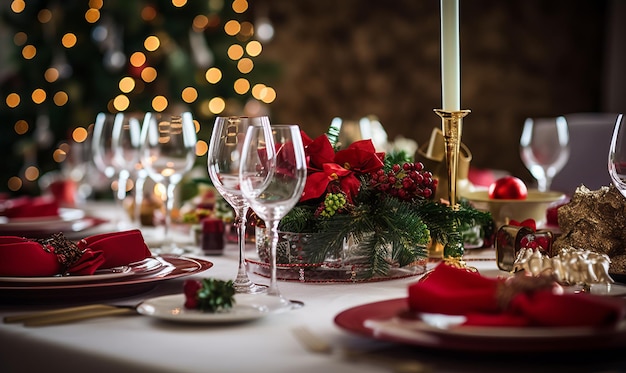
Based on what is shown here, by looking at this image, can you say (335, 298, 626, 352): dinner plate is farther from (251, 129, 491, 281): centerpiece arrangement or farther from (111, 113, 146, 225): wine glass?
(111, 113, 146, 225): wine glass

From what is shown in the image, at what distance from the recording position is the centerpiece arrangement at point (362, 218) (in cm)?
123

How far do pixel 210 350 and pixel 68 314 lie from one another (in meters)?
0.24

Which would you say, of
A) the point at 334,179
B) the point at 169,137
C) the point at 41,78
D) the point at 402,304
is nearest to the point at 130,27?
the point at 41,78

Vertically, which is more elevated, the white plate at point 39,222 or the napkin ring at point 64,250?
the napkin ring at point 64,250

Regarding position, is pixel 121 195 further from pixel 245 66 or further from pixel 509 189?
pixel 245 66

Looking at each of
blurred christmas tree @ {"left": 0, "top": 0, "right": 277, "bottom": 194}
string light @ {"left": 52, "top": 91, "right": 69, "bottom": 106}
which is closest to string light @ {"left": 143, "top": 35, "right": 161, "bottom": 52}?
blurred christmas tree @ {"left": 0, "top": 0, "right": 277, "bottom": 194}

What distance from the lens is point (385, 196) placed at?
1269 mm

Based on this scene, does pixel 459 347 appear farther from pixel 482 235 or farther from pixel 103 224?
pixel 103 224

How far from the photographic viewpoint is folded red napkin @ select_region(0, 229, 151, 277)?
44.1 inches

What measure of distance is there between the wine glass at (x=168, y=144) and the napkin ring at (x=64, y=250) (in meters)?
0.42

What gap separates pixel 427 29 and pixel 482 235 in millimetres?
5135

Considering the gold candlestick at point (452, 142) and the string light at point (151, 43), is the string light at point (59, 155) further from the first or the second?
the gold candlestick at point (452, 142)

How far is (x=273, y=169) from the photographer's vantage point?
1.03 meters

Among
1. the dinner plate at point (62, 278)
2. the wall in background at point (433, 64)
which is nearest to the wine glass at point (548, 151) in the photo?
the dinner plate at point (62, 278)
